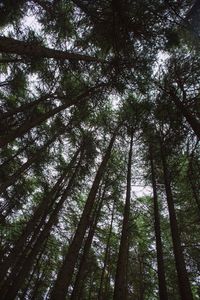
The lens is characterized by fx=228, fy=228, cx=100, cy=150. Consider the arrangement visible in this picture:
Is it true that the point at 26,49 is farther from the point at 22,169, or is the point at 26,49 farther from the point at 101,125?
the point at 101,125

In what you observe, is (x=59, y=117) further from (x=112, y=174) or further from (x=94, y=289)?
(x=94, y=289)

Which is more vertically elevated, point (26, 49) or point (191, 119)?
point (191, 119)

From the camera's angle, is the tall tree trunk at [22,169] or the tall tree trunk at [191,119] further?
the tall tree trunk at [22,169]

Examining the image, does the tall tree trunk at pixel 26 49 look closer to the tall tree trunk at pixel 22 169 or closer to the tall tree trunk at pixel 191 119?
the tall tree trunk at pixel 191 119

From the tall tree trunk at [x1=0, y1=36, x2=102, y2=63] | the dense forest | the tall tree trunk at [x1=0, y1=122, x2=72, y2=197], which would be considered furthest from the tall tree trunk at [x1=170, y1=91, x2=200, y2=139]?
→ the tall tree trunk at [x1=0, y1=122, x2=72, y2=197]

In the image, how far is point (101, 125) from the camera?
13930mm

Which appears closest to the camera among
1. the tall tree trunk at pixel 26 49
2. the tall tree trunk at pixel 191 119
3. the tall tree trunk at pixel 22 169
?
the tall tree trunk at pixel 26 49

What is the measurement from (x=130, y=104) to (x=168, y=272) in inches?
395

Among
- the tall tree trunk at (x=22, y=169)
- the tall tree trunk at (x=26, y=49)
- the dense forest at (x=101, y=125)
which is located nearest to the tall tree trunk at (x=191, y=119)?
the dense forest at (x=101, y=125)

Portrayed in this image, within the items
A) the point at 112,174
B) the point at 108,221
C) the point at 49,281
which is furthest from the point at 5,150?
the point at 49,281

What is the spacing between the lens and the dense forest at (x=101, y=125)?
7.24 m

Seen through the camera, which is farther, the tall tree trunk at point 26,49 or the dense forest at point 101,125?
the dense forest at point 101,125

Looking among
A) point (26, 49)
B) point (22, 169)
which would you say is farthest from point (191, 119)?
point (22, 169)

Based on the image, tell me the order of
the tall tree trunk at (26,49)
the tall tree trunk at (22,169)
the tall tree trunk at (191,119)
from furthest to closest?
the tall tree trunk at (22,169) → the tall tree trunk at (191,119) → the tall tree trunk at (26,49)
